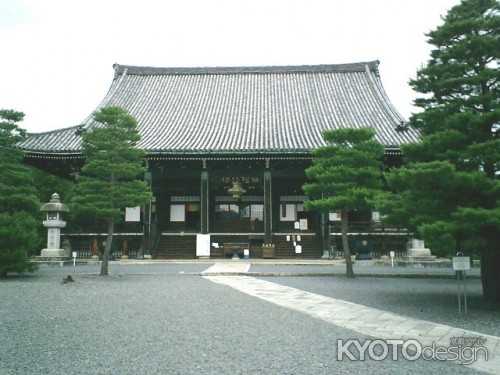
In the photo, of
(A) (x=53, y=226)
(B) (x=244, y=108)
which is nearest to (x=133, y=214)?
(A) (x=53, y=226)

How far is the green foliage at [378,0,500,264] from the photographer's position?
778 cm

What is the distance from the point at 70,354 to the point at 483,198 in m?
7.25

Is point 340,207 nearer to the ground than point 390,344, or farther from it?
farther from it

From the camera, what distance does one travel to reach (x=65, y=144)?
896 inches

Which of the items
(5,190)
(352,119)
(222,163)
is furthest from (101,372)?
(352,119)

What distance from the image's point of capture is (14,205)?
1778 centimetres

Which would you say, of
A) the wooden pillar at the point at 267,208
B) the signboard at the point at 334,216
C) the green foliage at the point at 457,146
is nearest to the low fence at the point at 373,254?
the signboard at the point at 334,216

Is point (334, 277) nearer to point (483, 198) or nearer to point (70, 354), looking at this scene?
point (483, 198)

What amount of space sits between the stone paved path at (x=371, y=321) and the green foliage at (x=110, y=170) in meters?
6.04

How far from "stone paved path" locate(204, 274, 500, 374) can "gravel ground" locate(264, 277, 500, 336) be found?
39 centimetres

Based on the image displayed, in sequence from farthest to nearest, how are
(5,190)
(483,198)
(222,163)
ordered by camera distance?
(222,163) → (5,190) → (483,198)

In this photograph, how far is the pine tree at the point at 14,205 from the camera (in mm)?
13992

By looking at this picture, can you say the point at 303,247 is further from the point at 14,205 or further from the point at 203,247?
the point at 14,205

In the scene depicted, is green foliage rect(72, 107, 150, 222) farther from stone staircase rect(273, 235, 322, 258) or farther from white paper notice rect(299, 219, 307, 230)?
white paper notice rect(299, 219, 307, 230)
